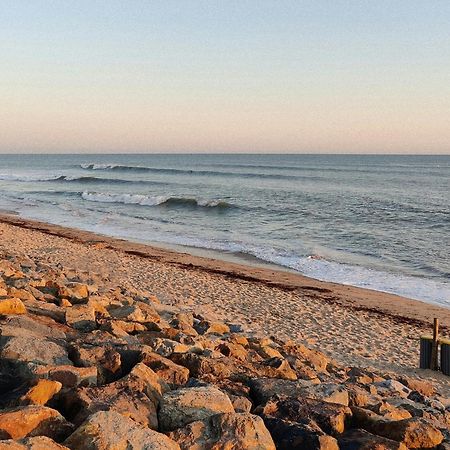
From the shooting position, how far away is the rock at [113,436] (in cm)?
298

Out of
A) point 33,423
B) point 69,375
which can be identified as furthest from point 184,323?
point 33,423

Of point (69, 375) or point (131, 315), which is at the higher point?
point (69, 375)

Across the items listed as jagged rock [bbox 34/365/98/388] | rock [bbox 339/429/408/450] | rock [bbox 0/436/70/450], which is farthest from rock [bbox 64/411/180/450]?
rock [bbox 339/429/408/450]

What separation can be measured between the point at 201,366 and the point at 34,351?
5.02 ft

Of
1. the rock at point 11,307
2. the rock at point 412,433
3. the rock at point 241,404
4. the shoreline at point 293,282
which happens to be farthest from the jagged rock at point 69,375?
the shoreline at point 293,282

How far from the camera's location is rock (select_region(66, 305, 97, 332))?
19.6ft

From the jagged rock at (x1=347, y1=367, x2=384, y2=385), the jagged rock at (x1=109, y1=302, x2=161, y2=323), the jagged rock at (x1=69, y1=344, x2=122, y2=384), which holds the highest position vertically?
the jagged rock at (x1=69, y1=344, x2=122, y2=384)

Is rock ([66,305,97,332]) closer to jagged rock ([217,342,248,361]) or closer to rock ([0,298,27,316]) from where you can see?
rock ([0,298,27,316])

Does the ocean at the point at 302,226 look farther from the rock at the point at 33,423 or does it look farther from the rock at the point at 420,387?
the rock at the point at 33,423

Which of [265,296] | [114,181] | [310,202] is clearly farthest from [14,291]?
[114,181]

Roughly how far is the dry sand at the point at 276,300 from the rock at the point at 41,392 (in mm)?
6015

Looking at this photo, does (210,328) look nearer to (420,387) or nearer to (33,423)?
(420,387)

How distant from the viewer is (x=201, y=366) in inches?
188

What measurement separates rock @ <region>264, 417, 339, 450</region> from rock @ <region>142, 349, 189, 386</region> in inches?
39.3
